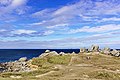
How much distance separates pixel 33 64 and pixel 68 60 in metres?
14.2

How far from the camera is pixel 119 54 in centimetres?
13588

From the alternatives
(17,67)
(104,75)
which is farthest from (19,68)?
(104,75)

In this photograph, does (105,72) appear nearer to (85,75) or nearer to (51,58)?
(85,75)

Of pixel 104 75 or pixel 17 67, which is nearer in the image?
pixel 104 75

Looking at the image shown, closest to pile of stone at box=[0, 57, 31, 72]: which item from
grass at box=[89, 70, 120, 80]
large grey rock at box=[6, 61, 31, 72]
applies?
large grey rock at box=[6, 61, 31, 72]

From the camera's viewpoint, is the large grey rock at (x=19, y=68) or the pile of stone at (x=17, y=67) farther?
the pile of stone at (x=17, y=67)

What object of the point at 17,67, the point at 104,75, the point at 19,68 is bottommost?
the point at 104,75

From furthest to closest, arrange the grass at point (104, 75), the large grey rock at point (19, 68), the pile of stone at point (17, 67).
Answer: the pile of stone at point (17, 67)
the large grey rock at point (19, 68)
the grass at point (104, 75)

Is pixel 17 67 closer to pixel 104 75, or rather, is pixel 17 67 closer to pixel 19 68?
pixel 19 68

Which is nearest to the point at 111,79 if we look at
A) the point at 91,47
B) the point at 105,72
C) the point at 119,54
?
the point at 105,72

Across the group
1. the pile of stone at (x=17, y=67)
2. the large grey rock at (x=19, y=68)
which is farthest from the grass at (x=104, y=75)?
the pile of stone at (x=17, y=67)

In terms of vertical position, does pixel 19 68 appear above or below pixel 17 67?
below

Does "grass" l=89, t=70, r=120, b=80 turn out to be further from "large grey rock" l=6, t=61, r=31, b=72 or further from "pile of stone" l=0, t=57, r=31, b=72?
"pile of stone" l=0, t=57, r=31, b=72

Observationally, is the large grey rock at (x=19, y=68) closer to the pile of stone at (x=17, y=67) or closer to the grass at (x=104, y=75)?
the pile of stone at (x=17, y=67)
